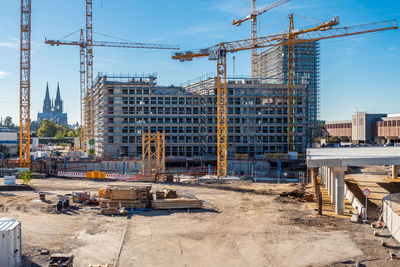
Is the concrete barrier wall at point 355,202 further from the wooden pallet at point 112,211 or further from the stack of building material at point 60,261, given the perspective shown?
the stack of building material at point 60,261

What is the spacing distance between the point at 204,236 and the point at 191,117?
58.5m

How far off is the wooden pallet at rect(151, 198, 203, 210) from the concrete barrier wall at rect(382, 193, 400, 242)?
13.5m

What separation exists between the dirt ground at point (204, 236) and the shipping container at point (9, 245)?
1623mm

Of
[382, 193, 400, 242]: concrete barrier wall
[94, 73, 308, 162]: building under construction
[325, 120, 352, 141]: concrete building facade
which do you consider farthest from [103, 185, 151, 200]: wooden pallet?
[325, 120, 352, 141]: concrete building facade

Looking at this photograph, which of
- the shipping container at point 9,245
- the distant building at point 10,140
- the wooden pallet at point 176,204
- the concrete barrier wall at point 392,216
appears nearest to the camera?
the shipping container at point 9,245

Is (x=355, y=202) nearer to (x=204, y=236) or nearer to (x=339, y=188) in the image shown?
(x=339, y=188)

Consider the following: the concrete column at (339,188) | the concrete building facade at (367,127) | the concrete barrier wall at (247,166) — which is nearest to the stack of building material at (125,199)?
the concrete column at (339,188)

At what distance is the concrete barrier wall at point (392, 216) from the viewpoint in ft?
63.2

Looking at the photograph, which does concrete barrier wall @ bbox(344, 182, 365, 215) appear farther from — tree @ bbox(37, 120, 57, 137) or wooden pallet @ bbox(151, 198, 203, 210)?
tree @ bbox(37, 120, 57, 137)

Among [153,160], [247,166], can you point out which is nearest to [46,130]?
[247,166]

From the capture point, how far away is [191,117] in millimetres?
78625

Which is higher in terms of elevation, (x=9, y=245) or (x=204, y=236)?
(x=9, y=245)

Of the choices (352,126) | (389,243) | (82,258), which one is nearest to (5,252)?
(82,258)

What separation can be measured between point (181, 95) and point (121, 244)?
198 ft
